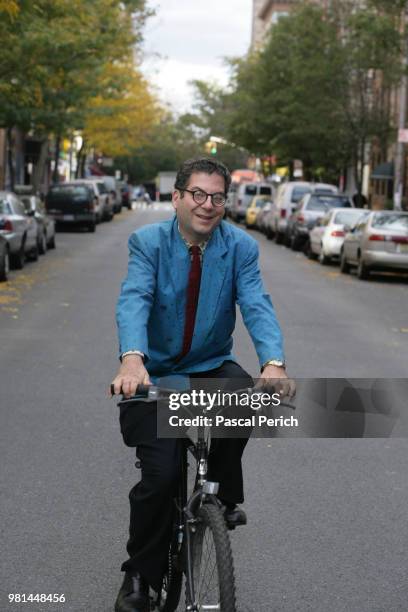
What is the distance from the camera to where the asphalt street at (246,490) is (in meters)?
5.18

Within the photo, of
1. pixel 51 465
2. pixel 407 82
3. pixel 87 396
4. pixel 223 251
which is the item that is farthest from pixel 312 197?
pixel 223 251

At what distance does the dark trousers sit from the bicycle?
2.5 inches

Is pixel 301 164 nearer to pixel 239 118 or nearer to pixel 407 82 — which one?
pixel 239 118

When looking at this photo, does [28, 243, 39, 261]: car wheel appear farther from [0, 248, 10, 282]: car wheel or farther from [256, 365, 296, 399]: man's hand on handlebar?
[256, 365, 296, 399]: man's hand on handlebar

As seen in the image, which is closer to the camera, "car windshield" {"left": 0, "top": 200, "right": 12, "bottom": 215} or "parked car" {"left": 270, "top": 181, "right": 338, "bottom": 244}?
"car windshield" {"left": 0, "top": 200, "right": 12, "bottom": 215}

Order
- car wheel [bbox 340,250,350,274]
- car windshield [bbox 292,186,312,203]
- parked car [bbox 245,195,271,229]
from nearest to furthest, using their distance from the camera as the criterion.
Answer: car wheel [bbox 340,250,350,274], car windshield [bbox 292,186,312,203], parked car [bbox 245,195,271,229]

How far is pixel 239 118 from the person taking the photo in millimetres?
65938

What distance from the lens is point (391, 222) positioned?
2536 centimetres

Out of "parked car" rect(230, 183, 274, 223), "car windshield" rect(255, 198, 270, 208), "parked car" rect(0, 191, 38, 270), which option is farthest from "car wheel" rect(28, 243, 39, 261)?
"parked car" rect(230, 183, 274, 223)

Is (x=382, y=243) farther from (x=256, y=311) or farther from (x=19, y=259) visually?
(x=256, y=311)

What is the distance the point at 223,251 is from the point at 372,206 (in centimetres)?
5825

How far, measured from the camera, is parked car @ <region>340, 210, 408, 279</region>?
81.0ft

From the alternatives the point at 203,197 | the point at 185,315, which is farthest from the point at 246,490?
the point at 203,197

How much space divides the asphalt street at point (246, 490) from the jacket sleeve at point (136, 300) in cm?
123
